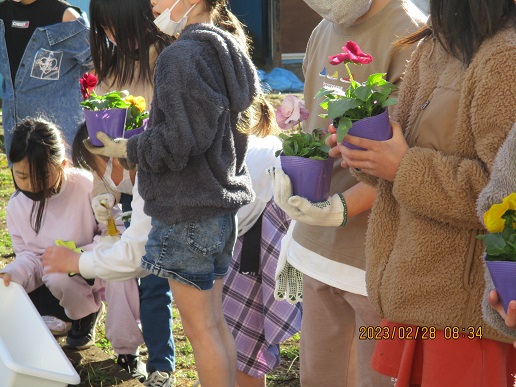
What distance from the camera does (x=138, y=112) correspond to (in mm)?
3092

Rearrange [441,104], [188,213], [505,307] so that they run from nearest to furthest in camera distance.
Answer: [505,307]
[441,104]
[188,213]

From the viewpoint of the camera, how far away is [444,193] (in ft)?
5.96

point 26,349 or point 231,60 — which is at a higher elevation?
point 231,60

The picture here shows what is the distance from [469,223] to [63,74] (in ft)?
12.2

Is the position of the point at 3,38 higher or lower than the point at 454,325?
lower

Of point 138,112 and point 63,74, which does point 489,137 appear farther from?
point 63,74

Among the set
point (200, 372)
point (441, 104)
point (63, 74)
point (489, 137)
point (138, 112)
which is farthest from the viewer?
point (63, 74)

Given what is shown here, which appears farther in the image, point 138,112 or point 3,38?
point 3,38

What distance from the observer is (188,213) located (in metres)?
2.61

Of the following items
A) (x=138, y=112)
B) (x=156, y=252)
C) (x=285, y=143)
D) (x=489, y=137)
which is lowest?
Answer: (x=156, y=252)

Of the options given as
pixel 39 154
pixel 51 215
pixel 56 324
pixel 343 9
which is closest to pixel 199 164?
pixel 343 9

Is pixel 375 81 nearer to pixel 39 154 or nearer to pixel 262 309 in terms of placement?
pixel 262 309

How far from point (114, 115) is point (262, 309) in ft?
3.05

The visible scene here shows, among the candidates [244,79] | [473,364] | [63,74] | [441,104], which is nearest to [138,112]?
[244,79]
